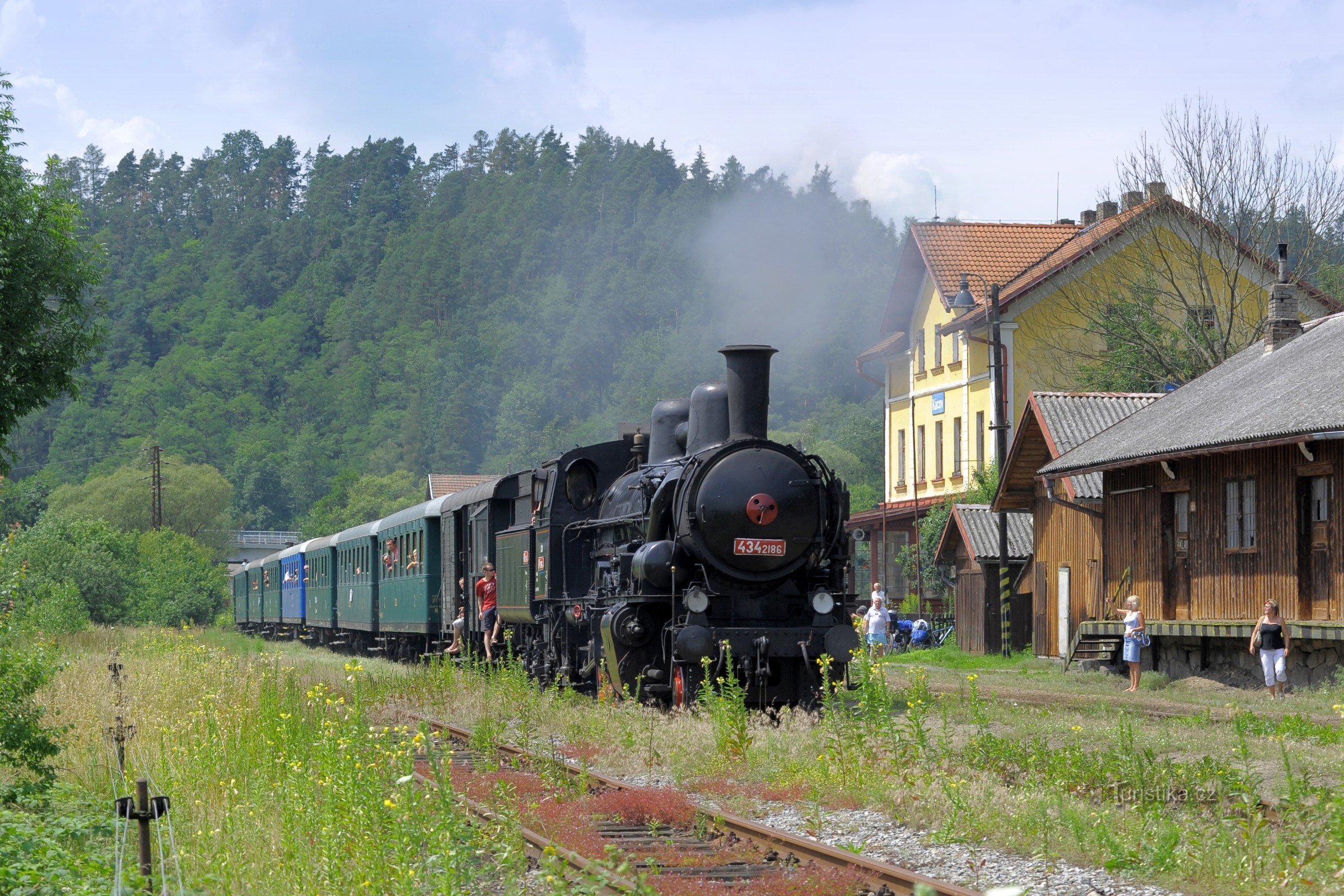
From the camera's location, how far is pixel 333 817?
24.6 feet

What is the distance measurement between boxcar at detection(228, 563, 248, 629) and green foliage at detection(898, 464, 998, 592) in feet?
87.6

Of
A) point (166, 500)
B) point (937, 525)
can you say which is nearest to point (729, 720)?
point (937, 525)

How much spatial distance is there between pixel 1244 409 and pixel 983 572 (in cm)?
1183

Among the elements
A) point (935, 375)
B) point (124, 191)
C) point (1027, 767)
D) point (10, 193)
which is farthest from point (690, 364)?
point (124, 191)

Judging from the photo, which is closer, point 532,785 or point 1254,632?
point 532,785

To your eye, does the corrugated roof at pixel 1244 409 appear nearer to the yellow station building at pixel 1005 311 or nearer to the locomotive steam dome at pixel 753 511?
the locomotive steam dome at pixel 753 511

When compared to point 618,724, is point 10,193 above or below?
above

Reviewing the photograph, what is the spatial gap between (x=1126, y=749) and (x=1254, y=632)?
10.5m

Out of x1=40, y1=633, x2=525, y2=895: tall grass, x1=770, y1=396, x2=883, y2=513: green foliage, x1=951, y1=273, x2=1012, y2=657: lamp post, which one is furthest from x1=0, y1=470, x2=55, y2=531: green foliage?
x1=40, y1=633, x2=525, y2=895: tall grass

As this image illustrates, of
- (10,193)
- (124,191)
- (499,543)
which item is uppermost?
(124,191)

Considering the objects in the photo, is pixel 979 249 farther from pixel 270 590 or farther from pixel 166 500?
pixel 166 500

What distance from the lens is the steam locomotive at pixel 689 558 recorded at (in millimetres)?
14273

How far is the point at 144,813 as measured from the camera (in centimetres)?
689

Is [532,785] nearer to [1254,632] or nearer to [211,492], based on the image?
[1254,632]
